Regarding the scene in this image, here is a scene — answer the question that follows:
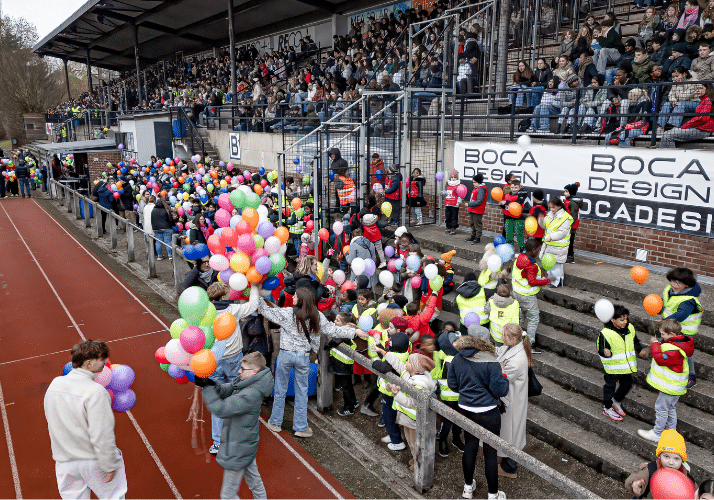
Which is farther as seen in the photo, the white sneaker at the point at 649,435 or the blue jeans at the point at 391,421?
the blue jeans at the point at 391,421

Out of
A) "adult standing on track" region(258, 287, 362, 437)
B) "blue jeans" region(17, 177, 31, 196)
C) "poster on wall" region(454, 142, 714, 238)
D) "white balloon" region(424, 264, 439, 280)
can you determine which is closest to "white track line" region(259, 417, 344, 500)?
"adult standing on track" region(258, 287, 362, 437)

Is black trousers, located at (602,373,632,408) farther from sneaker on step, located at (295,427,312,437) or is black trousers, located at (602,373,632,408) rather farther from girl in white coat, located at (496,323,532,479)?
sneaker on step, located at (295,427,312,437)

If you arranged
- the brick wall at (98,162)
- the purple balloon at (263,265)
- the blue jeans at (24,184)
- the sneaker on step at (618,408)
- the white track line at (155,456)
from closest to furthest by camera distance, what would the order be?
the white track line at (155,456) < the sneaker on step at (618,408) < the purple balloon at (263,265) < the brick wall at (98,162) < the blue jeans at (24,184)

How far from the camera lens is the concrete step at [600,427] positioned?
195 inches

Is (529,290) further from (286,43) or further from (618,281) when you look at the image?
(286,43)

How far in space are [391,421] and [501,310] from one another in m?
1.73

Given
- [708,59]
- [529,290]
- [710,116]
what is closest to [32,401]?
[529,290]

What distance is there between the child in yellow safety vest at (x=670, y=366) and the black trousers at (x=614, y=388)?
0.37 metres

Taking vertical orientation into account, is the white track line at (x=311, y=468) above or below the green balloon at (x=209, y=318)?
below

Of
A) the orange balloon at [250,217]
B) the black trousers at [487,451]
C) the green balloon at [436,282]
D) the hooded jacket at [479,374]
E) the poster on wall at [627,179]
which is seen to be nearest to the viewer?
the hooded jacket at [479,374]

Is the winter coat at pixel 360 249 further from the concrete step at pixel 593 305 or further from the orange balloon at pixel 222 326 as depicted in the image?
the orange balloon at pixel 222 326

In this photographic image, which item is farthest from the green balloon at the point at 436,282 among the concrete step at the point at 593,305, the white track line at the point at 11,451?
the white track line at the point at 11,451

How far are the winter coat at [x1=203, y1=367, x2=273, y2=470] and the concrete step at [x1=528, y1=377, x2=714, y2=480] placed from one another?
132 inches

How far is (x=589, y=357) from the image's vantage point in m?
6.34
